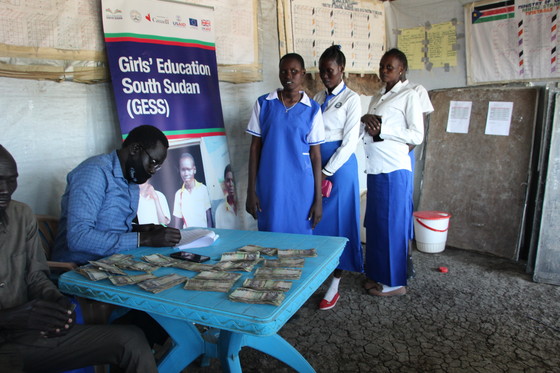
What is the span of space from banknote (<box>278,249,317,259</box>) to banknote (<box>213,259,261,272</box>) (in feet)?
0.42

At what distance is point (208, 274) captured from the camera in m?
1.49

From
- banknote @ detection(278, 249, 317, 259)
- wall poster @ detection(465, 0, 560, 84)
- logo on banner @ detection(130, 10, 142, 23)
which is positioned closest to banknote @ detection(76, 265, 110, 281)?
banknote @ detection(278, 249, 317, 259)

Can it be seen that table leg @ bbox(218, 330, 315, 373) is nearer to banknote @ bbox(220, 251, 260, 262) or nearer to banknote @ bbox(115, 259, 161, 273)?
banknote @ bbox(220, 251, 260, 262)

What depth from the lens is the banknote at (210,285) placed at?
138 cm

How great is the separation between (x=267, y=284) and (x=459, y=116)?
12.7 ft

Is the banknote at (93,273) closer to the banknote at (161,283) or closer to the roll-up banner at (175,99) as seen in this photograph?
the banknote at (161,283)

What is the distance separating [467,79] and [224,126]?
9.20 ft

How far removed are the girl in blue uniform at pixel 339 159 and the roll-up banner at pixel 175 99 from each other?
874 mm

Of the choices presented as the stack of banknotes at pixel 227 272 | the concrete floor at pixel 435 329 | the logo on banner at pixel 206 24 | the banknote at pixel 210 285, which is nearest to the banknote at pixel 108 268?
the stack of banknotes at pixel 227 272

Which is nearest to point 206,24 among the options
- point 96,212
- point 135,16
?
point 135,16

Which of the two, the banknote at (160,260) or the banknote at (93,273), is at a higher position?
the banknote at (93,273)

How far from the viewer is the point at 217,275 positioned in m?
1.48

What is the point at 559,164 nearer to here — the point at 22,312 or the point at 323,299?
the point at 323,299

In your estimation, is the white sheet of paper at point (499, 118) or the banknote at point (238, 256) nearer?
the banknote at point (238, 256)
